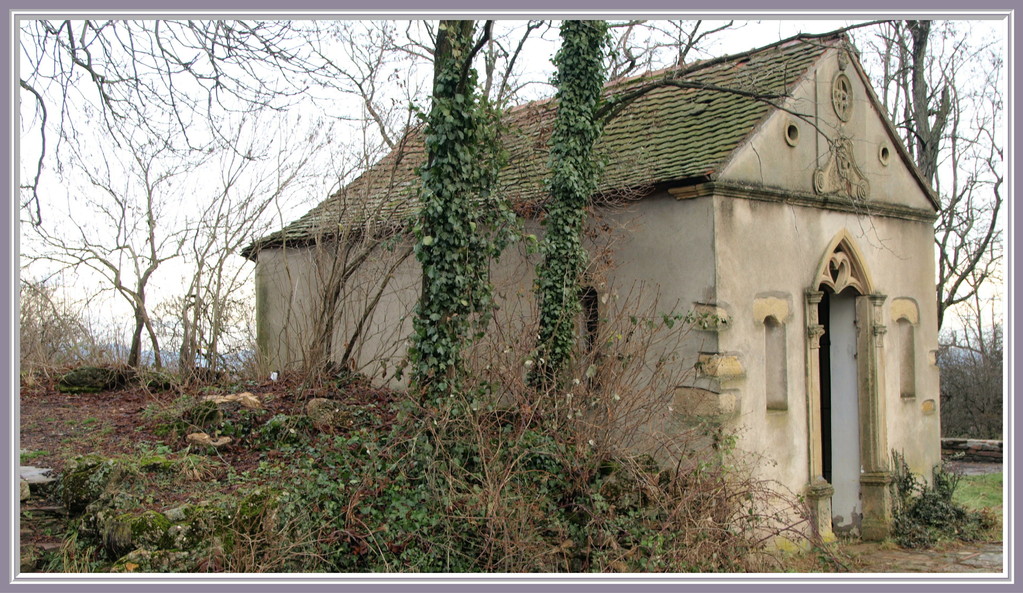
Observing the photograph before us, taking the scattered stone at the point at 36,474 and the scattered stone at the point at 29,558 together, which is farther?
the scattered stone at the point at 36,474

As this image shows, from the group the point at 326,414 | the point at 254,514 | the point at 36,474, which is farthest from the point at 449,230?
the point at 36,474

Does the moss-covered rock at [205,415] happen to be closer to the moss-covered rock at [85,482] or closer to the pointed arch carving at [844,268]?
the moss-covered rock at [85,482]

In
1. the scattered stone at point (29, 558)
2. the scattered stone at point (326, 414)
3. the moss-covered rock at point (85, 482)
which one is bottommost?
the scattered stone at point (29, 558)

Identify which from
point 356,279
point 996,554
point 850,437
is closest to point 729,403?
point 850,437

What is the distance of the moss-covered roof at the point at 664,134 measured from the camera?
10.6 meters

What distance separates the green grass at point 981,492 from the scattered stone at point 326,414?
376 inches

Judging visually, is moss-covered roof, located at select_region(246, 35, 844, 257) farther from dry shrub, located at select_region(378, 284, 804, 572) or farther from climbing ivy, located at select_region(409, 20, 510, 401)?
dry shrub, located at select_region(378, 284, 804, 572)

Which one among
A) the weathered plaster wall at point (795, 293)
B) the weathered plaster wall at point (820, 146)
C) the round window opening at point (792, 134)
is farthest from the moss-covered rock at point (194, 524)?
the round window opening at point (792, 134)

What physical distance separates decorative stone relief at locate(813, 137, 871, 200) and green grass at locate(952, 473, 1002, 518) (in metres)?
5.28

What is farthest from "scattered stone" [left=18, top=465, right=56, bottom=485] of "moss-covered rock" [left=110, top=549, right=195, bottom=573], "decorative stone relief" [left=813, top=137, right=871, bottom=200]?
"decorative stone relief" [left=813, top=137, right=871, bottom=200]

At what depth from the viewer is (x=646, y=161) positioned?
11117 millimetres

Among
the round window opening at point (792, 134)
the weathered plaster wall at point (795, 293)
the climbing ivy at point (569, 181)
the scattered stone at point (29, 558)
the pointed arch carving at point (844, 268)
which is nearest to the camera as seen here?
the scattered stone at point (29, 558)

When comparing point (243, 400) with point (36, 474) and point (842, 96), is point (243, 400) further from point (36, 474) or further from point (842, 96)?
point (842, 96)

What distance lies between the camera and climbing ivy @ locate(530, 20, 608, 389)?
10148mm
